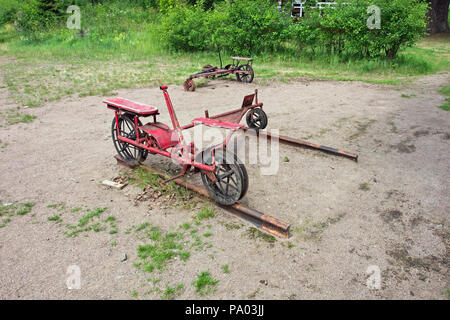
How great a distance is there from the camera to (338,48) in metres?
13.0

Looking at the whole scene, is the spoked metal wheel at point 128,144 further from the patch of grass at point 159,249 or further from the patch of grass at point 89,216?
the patch of grass at point 159,249

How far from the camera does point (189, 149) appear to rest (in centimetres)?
407

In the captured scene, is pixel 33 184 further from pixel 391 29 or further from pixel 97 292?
pixel 391 29

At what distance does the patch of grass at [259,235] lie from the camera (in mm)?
3338

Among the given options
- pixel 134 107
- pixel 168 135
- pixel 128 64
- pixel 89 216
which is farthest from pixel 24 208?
pixel 128 64

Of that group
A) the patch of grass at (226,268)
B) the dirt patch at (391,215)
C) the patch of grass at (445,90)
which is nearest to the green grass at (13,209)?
the patch of grass at (226,268)

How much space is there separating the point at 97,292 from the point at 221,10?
15.4 metres

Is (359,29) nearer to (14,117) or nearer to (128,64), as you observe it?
(128,64)

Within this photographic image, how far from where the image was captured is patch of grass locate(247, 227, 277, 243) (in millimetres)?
3338

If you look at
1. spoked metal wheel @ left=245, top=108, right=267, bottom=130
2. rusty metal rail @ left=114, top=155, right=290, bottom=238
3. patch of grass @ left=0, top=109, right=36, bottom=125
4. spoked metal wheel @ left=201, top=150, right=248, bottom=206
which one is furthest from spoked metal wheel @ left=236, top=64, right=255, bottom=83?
spoked metal wheel @ left=201, top=150, right=248, bottom=206

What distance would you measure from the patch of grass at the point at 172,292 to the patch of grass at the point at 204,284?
12 centimetres

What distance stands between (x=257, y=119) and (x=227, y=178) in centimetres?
292

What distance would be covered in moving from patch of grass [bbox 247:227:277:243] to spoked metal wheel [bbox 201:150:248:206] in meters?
0.39

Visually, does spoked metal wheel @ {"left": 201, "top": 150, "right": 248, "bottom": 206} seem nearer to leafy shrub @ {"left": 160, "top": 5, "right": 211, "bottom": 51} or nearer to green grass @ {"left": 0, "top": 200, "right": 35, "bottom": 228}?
green grass @ {"left": 0, "top": 200, "right": 35, "bottom": 228}
